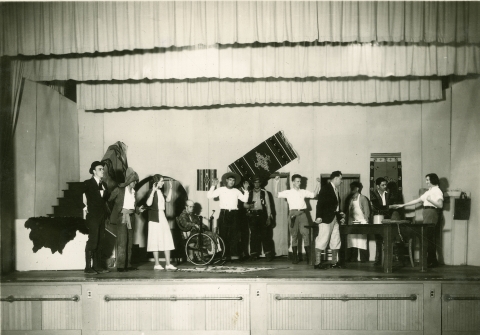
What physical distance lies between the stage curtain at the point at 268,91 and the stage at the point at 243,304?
3954mm

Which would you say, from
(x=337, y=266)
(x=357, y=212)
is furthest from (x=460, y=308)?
(x=357, y=212)

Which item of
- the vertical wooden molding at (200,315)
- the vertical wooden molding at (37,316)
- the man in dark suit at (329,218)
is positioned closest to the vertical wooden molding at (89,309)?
the vertical wooden molding at (37,316)

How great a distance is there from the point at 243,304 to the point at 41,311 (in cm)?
262

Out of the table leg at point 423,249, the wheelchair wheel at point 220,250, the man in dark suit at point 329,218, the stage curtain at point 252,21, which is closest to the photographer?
the stage curtain at point 252,21

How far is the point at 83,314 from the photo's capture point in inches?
273

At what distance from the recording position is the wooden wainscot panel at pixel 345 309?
22.2ft

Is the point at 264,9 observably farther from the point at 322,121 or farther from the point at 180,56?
the point at 322,121

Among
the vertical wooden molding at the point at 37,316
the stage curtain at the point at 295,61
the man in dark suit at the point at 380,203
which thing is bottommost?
the vertical wooden molding at the point at 37,316

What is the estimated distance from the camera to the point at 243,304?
691cm

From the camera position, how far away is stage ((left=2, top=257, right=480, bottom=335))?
676 cm

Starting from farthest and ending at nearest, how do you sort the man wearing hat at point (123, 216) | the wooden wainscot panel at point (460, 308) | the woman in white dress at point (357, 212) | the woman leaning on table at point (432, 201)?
1. the woman in white dress at point (357, 212)
2. the woman leaning on table at point (432, 201)
3. the man wearing hat at point (123, 216)
4. the wooden wainscot panel at point (460, 308)

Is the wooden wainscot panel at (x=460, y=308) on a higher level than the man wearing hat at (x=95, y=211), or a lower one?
lower

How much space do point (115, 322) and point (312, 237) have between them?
3552 millimetres

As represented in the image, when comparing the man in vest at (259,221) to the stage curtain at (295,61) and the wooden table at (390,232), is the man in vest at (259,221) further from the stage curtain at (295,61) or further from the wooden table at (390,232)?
the stage curtain at (295,61)
